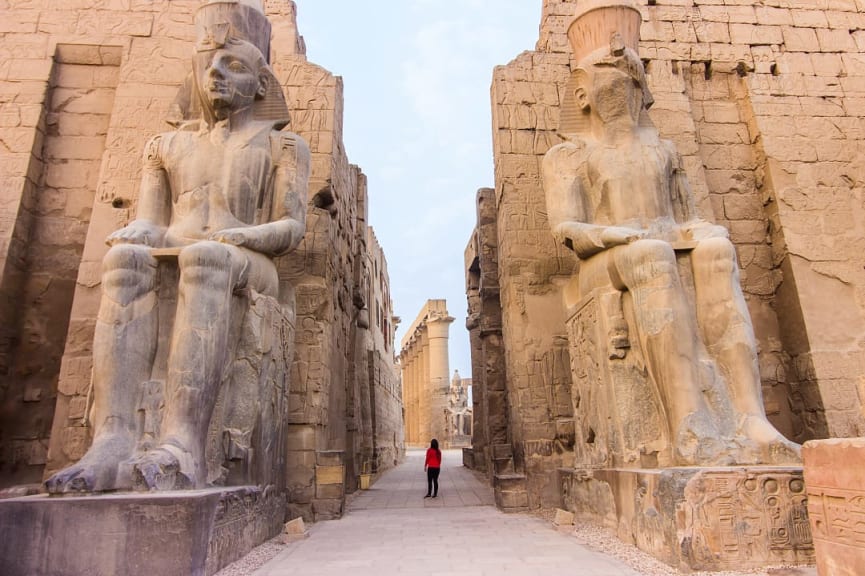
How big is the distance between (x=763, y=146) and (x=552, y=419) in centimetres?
353

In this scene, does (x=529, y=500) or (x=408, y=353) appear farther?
(x=408, y=353)

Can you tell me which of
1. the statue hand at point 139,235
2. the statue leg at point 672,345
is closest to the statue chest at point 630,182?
the statue leg at point 672,345

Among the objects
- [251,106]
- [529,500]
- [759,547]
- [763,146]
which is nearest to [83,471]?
[251,106]

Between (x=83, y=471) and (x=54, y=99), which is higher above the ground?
(x=54, y=99)

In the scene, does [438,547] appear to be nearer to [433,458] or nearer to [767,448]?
[767,448]

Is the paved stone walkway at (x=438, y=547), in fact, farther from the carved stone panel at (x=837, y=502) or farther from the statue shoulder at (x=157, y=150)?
the statue shoulder at (x=157, y=150)

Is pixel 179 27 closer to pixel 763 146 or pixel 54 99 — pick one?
pixel 54 99

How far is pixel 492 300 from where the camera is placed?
7098 mm

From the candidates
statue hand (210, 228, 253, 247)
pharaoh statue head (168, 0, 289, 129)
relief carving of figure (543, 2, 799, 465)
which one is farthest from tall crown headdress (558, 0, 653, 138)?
statue hand (210, 228, 253, 247)

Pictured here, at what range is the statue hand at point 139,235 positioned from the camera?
3.41m

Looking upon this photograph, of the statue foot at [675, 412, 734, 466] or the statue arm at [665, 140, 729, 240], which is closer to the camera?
the statue foot at [675, 412, 734, 466]

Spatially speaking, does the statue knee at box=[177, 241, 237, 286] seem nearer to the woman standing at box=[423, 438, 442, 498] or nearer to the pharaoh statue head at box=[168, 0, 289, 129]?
the pharaoh statue head at box=[168, 0, 289, 129]

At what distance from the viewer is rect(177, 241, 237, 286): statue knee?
3143 mm

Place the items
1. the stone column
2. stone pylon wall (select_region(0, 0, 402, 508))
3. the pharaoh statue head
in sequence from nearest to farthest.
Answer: the pharaoh statue head, stone pylon wall (select_region(0, 0, 402, 508)), the stone column
